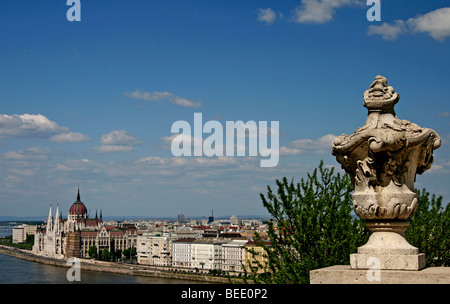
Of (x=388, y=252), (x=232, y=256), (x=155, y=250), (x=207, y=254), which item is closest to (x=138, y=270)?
(x=207, y=254)

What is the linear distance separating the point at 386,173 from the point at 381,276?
0.69 metres

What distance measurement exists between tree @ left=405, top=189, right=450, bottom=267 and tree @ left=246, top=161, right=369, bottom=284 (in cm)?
166

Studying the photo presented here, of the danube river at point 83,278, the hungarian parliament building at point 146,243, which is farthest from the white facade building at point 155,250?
the danube river at point 83,278

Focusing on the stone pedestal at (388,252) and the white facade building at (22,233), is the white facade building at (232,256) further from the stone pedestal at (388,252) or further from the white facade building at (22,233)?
the white facade building at (22,233)

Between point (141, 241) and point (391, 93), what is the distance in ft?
309

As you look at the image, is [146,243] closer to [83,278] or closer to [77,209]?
[77,209]

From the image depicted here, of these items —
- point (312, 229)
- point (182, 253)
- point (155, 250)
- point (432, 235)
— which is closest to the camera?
point (312, 229)

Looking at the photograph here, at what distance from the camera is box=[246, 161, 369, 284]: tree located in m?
7.82

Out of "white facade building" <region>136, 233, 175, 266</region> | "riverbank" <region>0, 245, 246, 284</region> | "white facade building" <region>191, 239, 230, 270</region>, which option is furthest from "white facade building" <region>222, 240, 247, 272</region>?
"white facade building" <region>136, 233, 175, 266</region>

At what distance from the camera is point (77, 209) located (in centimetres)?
11119

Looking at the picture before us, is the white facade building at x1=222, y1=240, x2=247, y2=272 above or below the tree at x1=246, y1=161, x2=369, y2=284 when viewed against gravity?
below

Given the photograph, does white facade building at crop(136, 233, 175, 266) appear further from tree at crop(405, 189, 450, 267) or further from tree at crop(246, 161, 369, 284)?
tree at crop(246, 161, 369, 284)

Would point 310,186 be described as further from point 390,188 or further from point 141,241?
point 141,241
